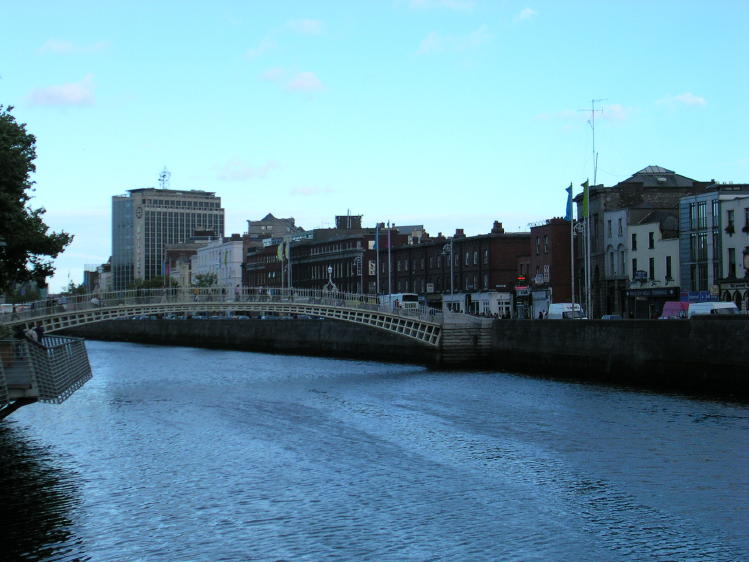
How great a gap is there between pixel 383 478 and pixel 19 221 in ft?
76.4

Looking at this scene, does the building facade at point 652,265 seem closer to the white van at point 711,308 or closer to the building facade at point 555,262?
the building facade at point 555,262

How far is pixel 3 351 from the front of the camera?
26.3 metres

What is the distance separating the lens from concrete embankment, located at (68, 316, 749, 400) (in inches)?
1698

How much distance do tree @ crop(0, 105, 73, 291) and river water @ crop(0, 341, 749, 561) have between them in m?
6.95

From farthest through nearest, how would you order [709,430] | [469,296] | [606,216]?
[469,296]
[606,216]
[709,430]

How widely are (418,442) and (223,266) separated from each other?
146125mm

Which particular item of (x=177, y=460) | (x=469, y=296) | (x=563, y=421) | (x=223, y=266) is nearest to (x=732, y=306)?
(x=563, y=421)

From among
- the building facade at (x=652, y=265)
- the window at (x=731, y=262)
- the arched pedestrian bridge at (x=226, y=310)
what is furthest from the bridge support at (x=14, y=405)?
the building facade at (x=652, y=265)

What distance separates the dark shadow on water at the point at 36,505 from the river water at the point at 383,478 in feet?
0.26

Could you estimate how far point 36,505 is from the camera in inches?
961

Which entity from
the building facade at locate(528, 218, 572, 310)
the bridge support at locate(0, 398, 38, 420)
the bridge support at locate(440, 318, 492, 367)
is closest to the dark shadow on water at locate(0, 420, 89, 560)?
the bridge support at locate(0, 398, 38, 420)

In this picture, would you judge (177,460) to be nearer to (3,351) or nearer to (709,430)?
(3,351)

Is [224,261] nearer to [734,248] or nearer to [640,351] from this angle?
→ [734,248]

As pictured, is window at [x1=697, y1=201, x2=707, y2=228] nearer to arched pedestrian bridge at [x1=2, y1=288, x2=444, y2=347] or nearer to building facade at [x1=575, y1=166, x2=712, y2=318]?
building facade at [x1=575, y1=166, x2=712, y2=318]
